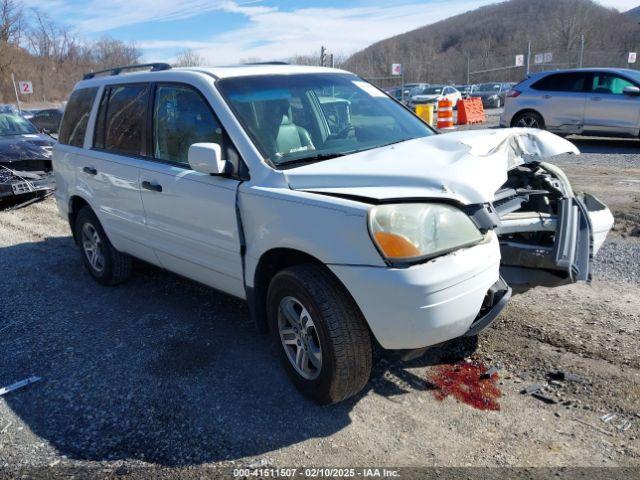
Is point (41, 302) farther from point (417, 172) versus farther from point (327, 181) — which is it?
point (417, 172)

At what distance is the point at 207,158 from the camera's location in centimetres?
328

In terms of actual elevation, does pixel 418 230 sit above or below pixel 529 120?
above

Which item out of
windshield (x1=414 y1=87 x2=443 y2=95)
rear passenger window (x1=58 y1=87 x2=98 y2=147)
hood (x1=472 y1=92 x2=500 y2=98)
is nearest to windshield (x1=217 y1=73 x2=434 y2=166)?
rear passenger window (x1=58 y1=87 x2=98 y2=147)

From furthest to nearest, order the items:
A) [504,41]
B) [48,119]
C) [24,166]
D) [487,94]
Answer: [504,41], [487,94], [48,119], [24,166]

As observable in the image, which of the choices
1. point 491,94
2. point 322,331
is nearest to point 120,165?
point 322,331

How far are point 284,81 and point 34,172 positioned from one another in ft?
23.8

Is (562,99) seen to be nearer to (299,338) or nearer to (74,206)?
(74,206)

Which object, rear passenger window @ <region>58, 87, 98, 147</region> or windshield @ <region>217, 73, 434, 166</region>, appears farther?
rear passenger window @ <region>58, 87, 98, 147</region>

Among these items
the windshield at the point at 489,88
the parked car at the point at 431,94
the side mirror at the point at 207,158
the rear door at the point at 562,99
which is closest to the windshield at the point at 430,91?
the parked car at the point at 431,94

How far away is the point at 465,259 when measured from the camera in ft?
8.96

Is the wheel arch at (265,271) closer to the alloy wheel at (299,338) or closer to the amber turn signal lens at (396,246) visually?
the alloy wheel at (299,338)

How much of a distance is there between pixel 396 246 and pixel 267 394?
1.37m

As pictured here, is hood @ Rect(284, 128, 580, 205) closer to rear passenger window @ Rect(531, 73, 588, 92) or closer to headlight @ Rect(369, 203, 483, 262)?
headlight @ Rect(369, 203, 483, 262)

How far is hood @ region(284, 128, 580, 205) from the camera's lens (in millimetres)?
2844
